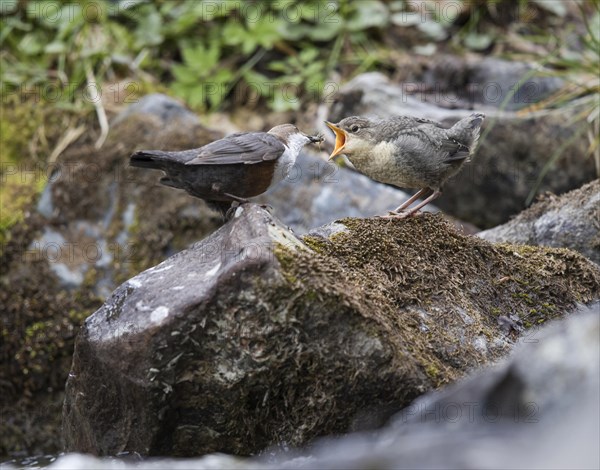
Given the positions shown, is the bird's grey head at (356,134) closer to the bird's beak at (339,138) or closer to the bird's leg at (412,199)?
the bird's beak at (339,138)

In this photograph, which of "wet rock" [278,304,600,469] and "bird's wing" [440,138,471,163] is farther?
"bird's wing" [440,138,471,163]

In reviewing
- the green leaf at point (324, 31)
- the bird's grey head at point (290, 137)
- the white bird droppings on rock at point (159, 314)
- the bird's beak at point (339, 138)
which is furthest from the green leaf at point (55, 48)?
the white bird droppings on rock at point (159, 314)

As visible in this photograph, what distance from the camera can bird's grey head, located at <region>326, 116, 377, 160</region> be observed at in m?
4.89

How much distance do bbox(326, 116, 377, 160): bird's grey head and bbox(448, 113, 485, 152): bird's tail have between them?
0.51m

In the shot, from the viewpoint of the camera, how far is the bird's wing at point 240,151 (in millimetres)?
4266

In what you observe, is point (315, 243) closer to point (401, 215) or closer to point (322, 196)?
point (401, 215)

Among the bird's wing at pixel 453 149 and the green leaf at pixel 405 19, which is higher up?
the bird's wing at pixel 453 149

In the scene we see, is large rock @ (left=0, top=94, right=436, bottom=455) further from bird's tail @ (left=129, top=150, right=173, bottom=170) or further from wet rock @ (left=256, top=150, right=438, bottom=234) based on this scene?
bird's tail @ (left=129, top=150, right=173, bottom=170)

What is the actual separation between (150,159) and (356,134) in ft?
4.70

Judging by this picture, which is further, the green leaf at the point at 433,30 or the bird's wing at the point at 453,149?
the green leaf at the point at 433,30

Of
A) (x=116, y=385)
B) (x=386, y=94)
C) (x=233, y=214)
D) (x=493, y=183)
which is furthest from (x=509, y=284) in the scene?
(x=386, y=94)

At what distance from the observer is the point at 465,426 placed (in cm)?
251

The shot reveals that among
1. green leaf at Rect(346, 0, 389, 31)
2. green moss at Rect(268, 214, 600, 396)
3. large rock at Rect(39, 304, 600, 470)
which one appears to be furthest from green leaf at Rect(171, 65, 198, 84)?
large rock at Rect(39, 304, 600, 470)

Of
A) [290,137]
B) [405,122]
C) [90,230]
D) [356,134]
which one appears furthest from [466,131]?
[90,230]
